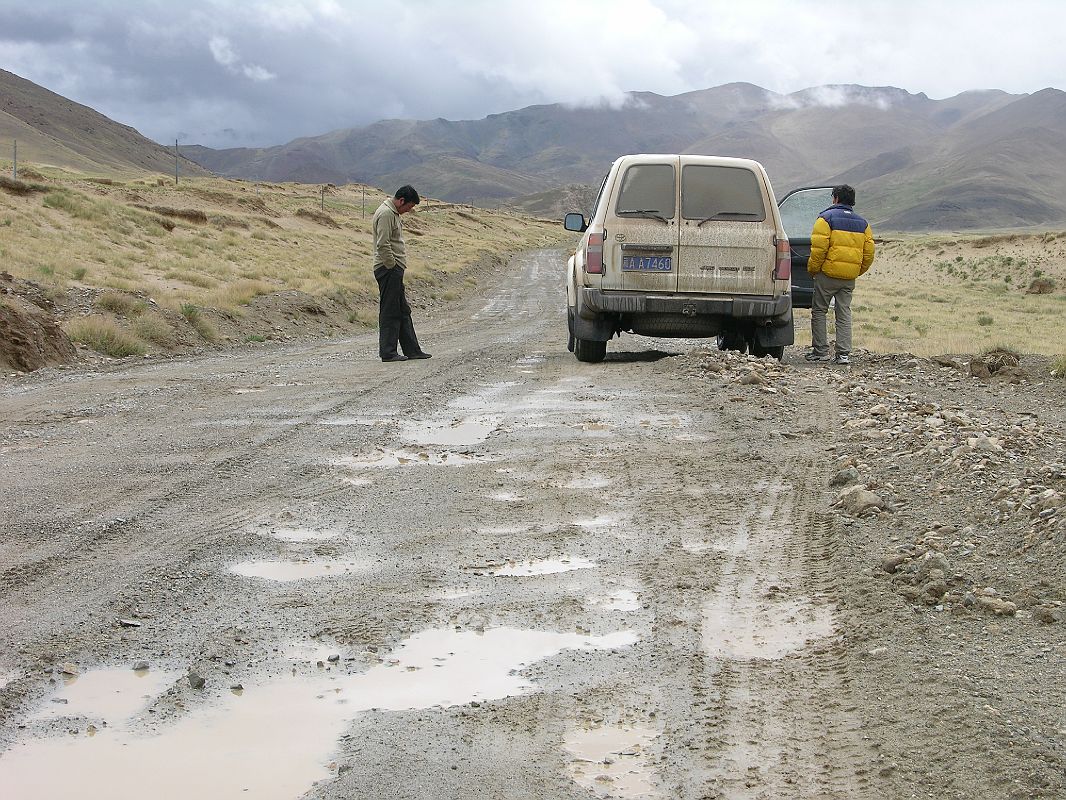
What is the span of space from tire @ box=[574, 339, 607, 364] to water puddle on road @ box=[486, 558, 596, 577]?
703 cm

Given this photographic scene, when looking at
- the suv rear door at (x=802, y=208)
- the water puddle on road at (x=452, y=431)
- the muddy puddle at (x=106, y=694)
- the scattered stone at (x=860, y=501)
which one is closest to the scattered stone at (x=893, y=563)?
the scattered stone at (x=860, y=501)

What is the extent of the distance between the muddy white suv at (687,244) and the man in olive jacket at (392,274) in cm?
238

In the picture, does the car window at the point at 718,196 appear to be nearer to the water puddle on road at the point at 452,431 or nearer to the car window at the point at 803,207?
the car window at the point at 803,207

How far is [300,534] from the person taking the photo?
5.17 metres

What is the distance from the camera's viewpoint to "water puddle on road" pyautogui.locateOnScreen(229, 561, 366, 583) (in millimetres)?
4562

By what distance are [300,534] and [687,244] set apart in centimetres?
666

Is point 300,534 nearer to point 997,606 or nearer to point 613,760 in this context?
point 613,760

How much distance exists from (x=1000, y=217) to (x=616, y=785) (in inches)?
8339

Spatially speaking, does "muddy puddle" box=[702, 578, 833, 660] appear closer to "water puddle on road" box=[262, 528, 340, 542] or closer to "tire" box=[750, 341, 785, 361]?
"water puddle on road" box=[262, 528, 340, 542]

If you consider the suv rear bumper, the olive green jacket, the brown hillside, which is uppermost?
the brown hillside

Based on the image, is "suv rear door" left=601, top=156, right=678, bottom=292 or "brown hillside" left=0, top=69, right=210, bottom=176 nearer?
"suv rear door" left=601, top=156, right=678, bottom=292

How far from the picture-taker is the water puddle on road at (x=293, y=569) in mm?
4562

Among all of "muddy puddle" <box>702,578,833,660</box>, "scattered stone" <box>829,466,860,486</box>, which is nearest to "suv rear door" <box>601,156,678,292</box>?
"scattered stone" <box>829,466,860,486</box>

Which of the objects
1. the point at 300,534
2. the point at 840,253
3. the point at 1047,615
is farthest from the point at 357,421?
the point at 840,253
